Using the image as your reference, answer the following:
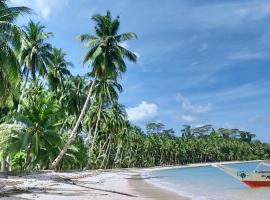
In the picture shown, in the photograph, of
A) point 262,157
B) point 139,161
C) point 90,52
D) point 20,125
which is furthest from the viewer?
point 262,157

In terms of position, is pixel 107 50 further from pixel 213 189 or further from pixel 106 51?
pixel 213 189

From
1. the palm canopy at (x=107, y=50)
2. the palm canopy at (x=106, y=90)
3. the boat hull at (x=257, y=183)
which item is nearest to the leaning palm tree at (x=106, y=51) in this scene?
the palm canopy at (x=107, y=50)

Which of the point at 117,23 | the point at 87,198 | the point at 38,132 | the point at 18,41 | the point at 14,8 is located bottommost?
the point at 87,198

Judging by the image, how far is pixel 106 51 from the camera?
34.0 metres

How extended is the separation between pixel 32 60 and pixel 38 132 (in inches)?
319

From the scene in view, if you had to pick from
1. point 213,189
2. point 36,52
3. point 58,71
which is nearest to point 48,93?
point 58,71

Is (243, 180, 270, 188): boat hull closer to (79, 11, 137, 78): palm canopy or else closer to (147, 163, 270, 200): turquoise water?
(147, 163, 270, 200): turquoise water

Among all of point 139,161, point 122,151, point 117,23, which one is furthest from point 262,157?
point 117,23

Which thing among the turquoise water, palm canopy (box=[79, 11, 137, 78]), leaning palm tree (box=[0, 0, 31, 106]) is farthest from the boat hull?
leaning palm tree (box=[0, 0, 31, 106])

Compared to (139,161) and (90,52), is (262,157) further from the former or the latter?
(90,52)

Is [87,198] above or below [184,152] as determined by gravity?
below

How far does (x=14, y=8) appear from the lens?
1967cm

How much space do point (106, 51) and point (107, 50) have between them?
10.1 inches

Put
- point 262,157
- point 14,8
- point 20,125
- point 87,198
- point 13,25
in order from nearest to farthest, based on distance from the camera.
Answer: point 87,198 < point 13,25 < point 14,8 < point 20,125 < point 262,157
